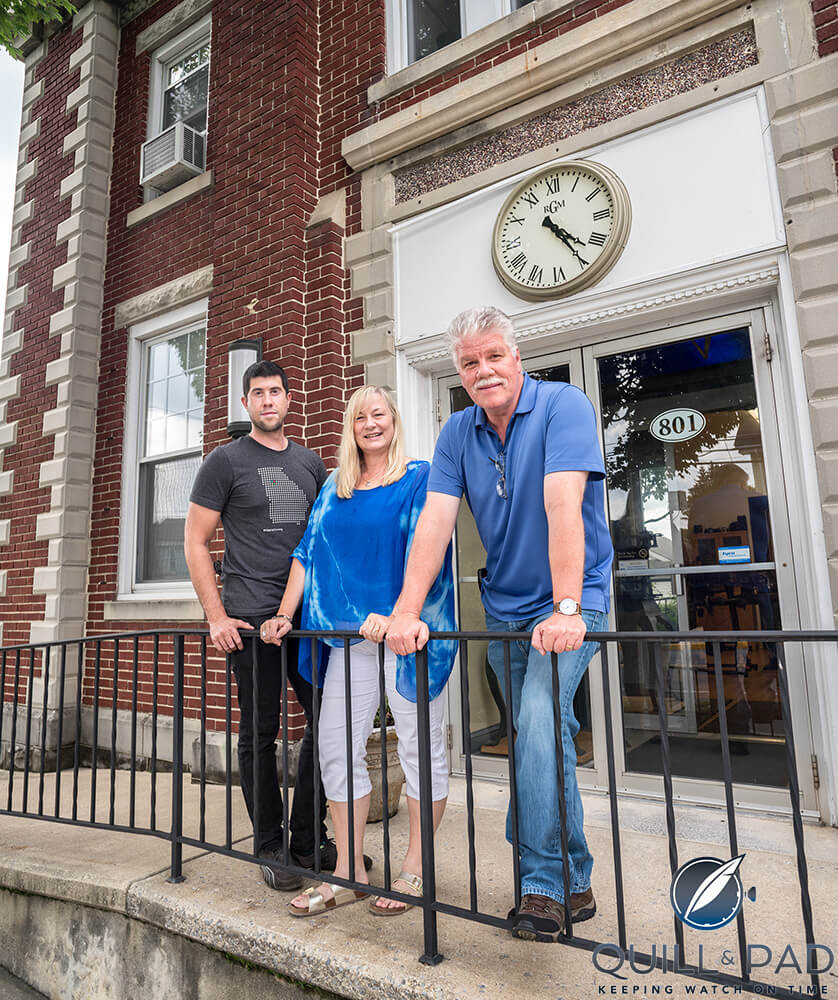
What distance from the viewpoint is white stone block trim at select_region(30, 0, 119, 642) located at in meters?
5.87

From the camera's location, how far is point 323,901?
2.37 meters

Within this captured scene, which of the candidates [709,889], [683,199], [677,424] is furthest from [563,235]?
[709,889]

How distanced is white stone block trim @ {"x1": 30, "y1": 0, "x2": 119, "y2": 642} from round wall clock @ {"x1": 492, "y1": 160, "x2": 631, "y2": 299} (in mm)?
4075

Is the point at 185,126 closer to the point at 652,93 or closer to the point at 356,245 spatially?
the point at 356,245

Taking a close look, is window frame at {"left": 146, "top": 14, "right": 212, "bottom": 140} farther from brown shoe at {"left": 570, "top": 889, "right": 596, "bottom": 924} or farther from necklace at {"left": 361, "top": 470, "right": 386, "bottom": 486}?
brown shoe at {"left": 570, "top": 889, "right": 596, "bottom": 924}

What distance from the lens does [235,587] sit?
9.32 ft

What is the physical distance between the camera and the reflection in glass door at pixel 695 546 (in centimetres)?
354

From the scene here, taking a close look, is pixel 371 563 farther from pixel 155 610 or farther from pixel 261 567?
pixel 155 610

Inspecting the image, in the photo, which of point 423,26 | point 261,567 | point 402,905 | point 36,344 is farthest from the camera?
point 36,344

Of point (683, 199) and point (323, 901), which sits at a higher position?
point (683, 199)

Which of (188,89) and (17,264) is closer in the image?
(188,89)

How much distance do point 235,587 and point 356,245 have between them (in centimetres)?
309

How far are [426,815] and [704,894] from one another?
810 mm

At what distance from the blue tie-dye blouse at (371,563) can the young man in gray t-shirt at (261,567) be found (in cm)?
34
